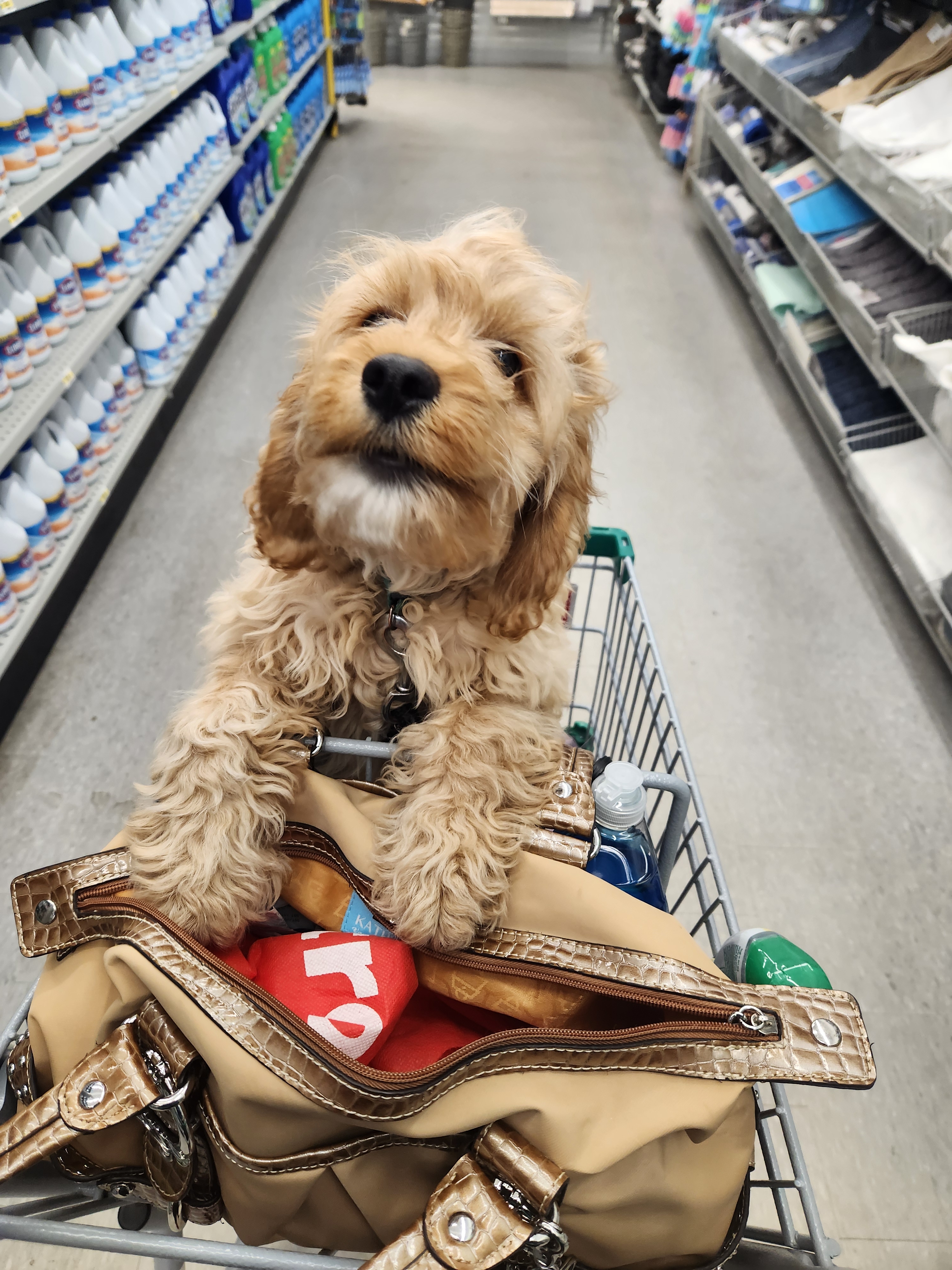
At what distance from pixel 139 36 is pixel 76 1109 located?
113 inches

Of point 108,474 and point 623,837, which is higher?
point 623,837

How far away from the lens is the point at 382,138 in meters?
5.58

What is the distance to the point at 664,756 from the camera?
975 mm

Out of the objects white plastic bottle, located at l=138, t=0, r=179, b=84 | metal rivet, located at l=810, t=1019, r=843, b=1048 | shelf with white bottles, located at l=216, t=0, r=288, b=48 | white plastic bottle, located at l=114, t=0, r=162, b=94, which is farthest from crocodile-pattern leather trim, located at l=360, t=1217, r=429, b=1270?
shelf with white bottles, located at l=216, t=0, r=288, b=48

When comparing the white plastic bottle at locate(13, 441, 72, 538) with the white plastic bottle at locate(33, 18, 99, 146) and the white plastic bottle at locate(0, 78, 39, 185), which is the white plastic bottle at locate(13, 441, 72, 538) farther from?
the white plastic bottle at locate(33, 18, 99, 146)

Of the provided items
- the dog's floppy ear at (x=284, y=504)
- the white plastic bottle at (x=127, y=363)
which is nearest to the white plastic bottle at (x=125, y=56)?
the white plastic bottle at (x=127, y=363)

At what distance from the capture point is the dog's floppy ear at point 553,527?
945 mm

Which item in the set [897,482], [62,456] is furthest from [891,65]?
[62,456]

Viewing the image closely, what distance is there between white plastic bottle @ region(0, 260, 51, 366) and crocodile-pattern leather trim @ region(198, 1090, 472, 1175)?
1.85 meters

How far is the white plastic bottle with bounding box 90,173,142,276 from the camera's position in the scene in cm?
228

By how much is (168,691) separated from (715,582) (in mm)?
1494

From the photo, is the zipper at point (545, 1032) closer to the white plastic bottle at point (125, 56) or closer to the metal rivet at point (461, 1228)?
the metal rivet at point (461, 1228)

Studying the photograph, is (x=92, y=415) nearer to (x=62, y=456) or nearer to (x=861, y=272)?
(x=62, y=456)

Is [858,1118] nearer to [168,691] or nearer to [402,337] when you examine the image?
[402,337]
